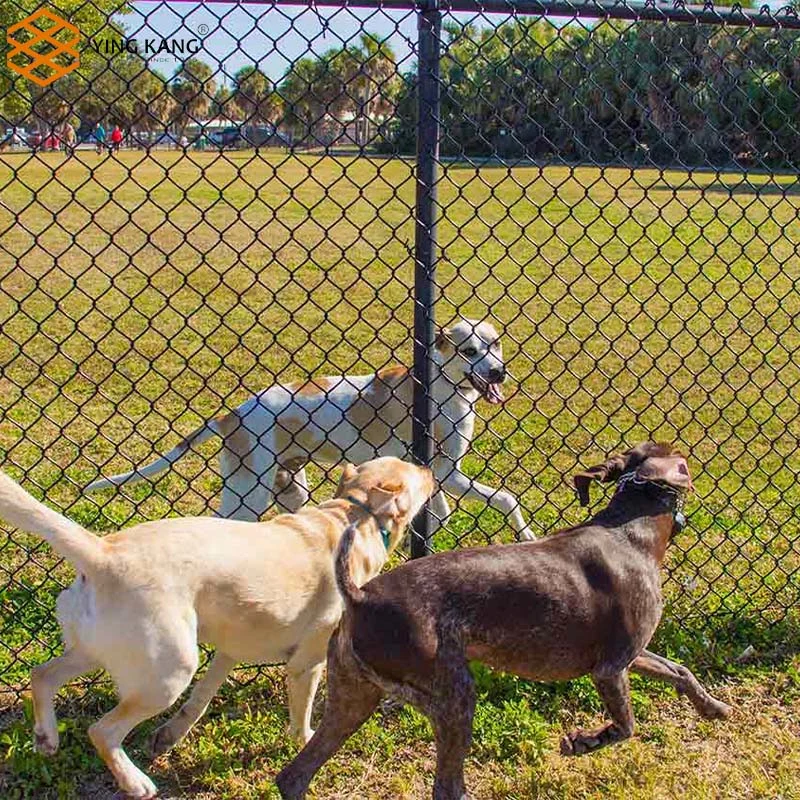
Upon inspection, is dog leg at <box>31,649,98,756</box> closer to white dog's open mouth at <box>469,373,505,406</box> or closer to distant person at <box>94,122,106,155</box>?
distant person at <box>94,122,106,155</box>

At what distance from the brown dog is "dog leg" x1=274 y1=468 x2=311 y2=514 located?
209 centimetres

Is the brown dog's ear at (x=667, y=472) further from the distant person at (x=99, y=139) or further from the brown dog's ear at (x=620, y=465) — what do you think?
the distant person at (x=99, y=139)

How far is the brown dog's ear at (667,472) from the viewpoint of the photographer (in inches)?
129

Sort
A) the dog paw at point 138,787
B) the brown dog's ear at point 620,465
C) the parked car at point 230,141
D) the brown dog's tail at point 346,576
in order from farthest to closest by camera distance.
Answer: the parked car at point 230,141 < the brown dog's ear at point 620,465 < the dog paw at point 138,787 < the brown dog's tail at point 346,576

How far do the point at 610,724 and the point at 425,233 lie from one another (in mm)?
1648

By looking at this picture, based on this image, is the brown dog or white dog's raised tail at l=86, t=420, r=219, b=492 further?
white dog's raised tail at l=86, t=420, r=219, b=492

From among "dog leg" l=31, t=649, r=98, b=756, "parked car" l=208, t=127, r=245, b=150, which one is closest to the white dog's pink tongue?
"parked car" l=208, t=127, r=245, b=150

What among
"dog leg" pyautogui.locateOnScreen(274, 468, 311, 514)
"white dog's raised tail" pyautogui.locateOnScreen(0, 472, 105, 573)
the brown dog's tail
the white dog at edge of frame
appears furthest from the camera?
"dog leg" pyautogui.locateOnScreen(274, 468, 311, 514)

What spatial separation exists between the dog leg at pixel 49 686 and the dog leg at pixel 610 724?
55.4 inches

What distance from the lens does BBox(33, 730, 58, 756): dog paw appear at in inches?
118

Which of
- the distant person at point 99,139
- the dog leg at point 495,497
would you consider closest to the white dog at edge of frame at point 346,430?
the dog leg at point 495,497

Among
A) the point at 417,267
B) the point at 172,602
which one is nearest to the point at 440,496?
the point at 417,267

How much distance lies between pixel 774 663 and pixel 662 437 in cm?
278

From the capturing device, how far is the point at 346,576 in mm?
2820
